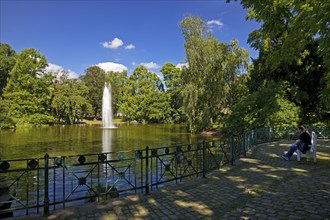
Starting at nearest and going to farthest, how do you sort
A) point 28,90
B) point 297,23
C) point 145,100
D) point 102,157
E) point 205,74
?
1. point 102,157
2. point 297,23
3. point 205,74
4. point 28,90
5. point 145,100

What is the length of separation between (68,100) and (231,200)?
52.8 m

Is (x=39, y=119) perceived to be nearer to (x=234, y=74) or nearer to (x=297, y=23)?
(x=234, y=74)

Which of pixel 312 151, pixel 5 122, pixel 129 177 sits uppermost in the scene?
pixel 5 122

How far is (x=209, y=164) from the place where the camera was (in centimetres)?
941

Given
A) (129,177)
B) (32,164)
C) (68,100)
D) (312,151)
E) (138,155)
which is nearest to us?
(32,164)

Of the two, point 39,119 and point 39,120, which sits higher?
point 39,119

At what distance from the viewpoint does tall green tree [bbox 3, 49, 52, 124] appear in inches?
1891

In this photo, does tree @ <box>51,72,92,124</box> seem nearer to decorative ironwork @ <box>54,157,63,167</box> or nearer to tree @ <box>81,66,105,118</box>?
tree @ <box>81,66,105,118</box>

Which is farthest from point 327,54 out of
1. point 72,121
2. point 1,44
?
point 1,44

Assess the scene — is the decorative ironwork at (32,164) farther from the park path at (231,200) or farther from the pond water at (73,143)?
the pond water at (73,143)

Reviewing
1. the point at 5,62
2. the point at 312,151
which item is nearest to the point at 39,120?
the point at 5,62

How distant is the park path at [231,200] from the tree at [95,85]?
212 feet

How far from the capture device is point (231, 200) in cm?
574

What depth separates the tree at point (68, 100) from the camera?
177 ft
